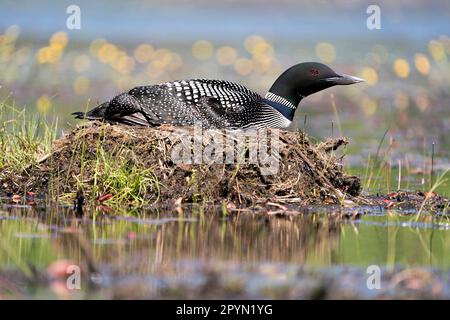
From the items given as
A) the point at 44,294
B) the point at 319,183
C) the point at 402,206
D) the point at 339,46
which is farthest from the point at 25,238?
the point at 339,46

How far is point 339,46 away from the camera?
56.7 ft

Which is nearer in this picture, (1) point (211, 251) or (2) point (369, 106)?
(1) point (211, 251)

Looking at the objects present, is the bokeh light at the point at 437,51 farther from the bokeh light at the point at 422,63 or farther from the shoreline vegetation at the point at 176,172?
the shoreline vegetation at the point at 176,172

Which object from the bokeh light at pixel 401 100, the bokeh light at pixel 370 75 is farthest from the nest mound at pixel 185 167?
the bokeh light at pixel 370 75

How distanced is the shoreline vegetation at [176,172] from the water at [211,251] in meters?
0.29

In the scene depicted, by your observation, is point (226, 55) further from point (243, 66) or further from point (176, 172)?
point (176, 172)

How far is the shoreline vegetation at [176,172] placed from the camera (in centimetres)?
805

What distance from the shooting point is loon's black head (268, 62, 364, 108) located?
9.45m

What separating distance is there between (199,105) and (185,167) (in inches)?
41.5

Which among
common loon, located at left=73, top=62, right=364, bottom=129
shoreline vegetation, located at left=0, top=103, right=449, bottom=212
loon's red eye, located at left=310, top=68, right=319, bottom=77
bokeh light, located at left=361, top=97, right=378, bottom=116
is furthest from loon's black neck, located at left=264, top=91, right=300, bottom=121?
bokeh light, located at left=361, top=97, right=378, bottom=116

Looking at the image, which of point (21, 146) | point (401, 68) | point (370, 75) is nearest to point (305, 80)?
point (21, 146)

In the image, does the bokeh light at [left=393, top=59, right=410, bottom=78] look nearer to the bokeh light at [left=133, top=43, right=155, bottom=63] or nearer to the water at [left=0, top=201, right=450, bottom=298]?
the bokeh light at [left=133, top=43, right=155, bottom=63]

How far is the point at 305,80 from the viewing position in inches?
374
